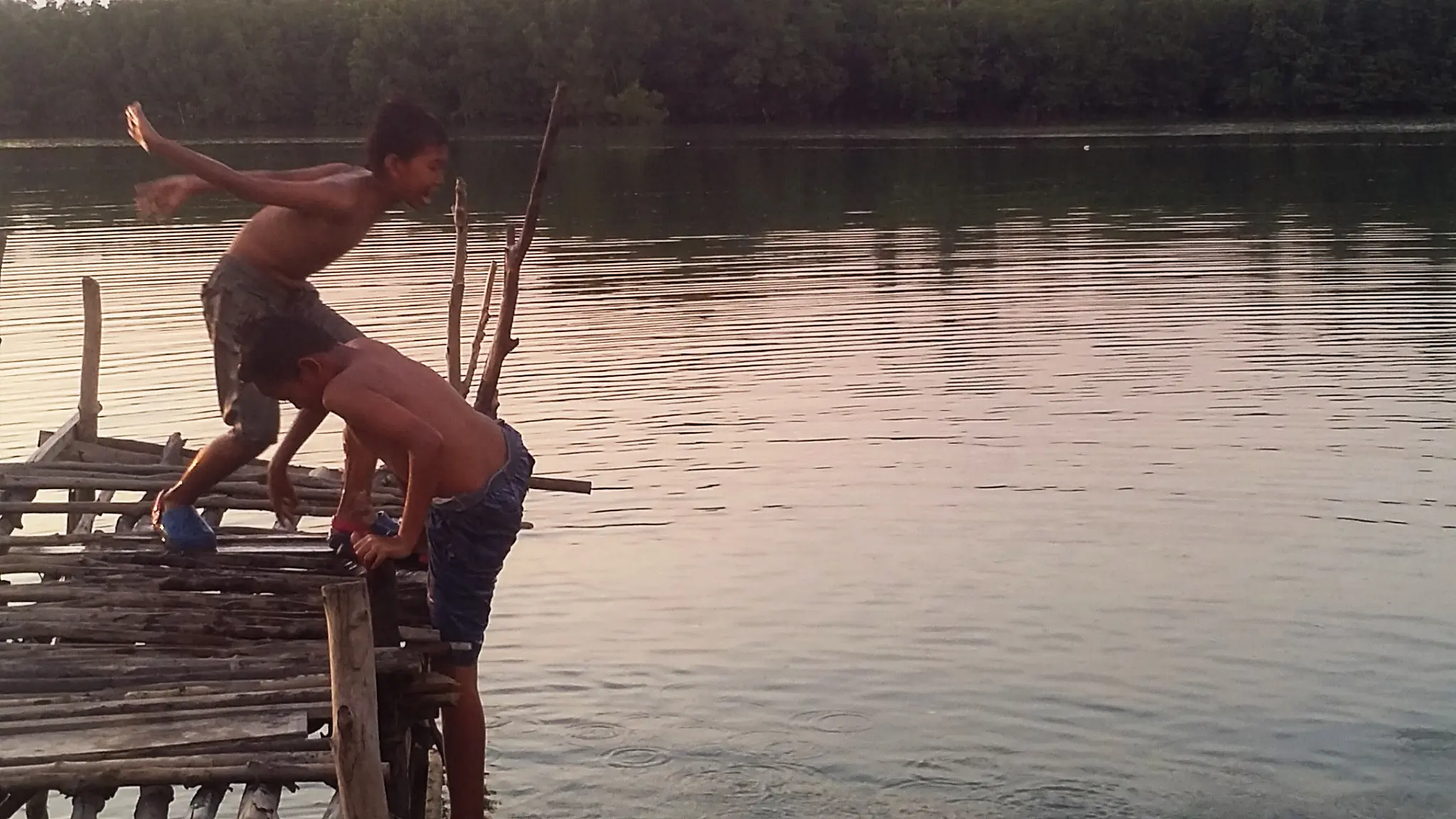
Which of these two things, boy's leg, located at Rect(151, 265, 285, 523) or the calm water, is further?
the calm water

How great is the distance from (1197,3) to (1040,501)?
6481 centimetres

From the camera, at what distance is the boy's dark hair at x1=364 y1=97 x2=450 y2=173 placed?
6.43m

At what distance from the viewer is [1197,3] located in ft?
Result: 239

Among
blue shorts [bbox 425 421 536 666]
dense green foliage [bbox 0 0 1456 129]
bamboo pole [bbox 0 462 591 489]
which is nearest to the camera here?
blue shorts [bbox 425 421 536 666]

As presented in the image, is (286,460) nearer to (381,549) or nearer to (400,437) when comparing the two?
(381,549)

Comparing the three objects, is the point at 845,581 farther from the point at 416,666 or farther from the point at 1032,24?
the point at 1032,24

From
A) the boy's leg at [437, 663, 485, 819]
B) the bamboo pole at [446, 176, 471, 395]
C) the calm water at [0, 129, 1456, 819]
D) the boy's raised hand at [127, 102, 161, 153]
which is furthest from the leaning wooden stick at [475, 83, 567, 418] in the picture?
the boy's raised hand at [127, 102, 161, 153]

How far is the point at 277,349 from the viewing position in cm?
586

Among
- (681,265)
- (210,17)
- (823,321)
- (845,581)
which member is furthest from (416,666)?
(210,17)

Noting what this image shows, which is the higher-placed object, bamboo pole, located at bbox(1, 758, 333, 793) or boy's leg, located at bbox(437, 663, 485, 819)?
bamboo pole, located at bbox(1, 758, 333, 793)

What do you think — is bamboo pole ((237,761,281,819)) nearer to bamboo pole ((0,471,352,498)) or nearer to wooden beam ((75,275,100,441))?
bamboo pole ((0,471,352,498))

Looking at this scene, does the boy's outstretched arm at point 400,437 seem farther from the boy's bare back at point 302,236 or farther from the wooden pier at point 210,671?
the boy's bare back at point 302,236

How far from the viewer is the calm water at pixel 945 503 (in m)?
8.76

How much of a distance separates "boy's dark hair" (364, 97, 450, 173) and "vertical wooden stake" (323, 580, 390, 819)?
1921 millimetres
